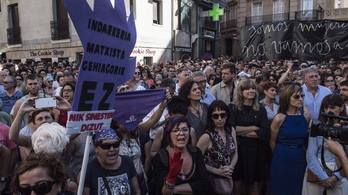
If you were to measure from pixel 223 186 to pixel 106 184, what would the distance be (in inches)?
56.1

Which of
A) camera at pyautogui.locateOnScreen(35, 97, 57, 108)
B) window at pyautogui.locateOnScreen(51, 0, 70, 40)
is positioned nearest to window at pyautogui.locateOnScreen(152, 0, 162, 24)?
window at pyautogui.locateOnScreen(51, 0, 70, 40)

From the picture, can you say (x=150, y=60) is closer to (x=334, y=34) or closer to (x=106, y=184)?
(x=334, y=34)

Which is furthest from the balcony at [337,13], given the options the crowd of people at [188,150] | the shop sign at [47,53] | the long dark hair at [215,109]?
the long dark hair at [215,109]

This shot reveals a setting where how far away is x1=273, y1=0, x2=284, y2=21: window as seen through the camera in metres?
29.0

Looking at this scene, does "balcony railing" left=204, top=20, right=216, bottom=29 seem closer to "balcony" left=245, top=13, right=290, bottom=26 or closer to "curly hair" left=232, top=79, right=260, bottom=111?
"balcony" left=245, top=13, right=290, bottom=26

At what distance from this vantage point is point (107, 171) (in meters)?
2.51

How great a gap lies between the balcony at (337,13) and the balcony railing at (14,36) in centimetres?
2494

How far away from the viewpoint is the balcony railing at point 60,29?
16453mm

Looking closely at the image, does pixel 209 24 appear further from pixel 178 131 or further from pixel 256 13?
pixel 178 131

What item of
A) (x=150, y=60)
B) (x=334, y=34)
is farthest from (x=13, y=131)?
(x=150, y=60)

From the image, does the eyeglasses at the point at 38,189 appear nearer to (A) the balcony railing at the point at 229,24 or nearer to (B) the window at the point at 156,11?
(B) the window at the point at 156,11

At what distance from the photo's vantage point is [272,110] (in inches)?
176

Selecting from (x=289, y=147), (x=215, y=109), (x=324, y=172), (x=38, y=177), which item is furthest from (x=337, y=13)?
(x=38, y=177)

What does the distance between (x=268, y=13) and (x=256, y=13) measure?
140 cm
